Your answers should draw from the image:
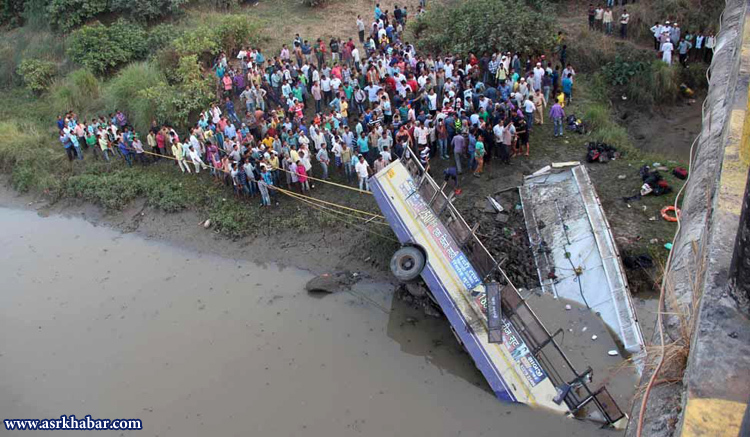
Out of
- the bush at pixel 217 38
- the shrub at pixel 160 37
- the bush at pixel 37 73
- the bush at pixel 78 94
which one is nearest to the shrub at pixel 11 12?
the bush at pixel 37 73

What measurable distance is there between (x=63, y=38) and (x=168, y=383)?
65.7 feet

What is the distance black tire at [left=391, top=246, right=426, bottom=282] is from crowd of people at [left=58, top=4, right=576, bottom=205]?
2.24 m

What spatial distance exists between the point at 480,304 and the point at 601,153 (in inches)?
265

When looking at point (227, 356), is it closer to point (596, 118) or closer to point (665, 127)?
point (596, 118)

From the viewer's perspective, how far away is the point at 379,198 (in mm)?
12883

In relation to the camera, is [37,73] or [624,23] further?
[37,73]

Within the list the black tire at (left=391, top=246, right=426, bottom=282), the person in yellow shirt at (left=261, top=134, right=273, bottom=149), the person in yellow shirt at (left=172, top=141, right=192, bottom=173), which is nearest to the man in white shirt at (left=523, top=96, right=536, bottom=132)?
the black tire at (left=391, top=246, right=426, bottom=282)

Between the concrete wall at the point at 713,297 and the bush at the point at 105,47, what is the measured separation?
23382mm

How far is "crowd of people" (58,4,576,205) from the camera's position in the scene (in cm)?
1587

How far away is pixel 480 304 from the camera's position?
11.4 m

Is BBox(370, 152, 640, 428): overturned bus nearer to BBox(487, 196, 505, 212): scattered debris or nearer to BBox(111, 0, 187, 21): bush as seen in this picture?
BBox(487, 196, 505, 212): scattered debris

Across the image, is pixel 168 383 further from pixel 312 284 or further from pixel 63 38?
pixel 63 38

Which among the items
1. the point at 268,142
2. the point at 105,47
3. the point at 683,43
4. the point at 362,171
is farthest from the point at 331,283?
the point at 105,47

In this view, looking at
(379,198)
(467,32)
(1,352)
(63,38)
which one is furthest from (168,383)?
(63,38)
